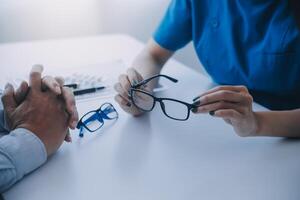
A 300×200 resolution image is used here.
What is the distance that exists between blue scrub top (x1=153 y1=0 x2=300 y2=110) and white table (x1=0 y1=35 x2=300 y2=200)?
198 millimetres

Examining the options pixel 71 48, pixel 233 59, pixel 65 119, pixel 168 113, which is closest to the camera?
pixel 65 119

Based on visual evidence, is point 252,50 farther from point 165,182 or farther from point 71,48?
point 71,48

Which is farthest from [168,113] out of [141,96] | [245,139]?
[245,139]

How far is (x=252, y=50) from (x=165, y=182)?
455mm

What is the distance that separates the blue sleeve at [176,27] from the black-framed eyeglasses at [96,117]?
1.09ft

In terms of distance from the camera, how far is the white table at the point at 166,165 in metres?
0.55

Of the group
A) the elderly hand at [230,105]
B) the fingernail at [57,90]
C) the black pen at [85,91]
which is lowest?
the black pen at [85,91]

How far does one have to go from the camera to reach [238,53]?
2.98ft

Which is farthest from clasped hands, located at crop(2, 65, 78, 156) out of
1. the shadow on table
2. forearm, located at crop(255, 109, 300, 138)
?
forearm, located at crop(255, 109, 300, 138)

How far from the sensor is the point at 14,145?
59 centimetres

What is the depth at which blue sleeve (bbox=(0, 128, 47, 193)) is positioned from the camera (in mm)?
561

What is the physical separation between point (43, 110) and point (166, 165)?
0.85ft

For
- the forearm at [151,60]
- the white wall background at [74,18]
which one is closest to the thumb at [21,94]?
the forearm at [151,60]

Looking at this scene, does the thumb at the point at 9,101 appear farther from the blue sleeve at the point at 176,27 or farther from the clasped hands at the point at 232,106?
the blue sleeve at the point at 176,27
